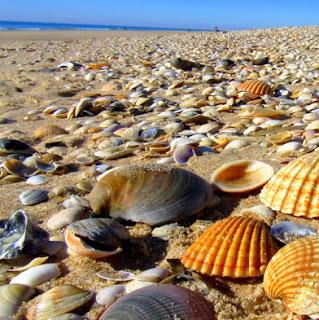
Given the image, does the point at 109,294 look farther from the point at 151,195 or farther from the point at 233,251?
the point at 151,195

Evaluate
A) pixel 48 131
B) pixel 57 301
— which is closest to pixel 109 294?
pixel 57 301

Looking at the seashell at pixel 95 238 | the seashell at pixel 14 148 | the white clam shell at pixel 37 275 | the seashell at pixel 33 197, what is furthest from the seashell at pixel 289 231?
the seashell at pixel 14 148

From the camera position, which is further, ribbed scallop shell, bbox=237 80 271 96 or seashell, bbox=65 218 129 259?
ribbed scallop shell, bbox=237 80 271 96

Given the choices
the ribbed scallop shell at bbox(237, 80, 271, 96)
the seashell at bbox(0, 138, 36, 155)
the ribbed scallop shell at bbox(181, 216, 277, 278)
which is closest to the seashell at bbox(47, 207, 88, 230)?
the ribbed scallop shell at bbox(181, 216, 277, 278)

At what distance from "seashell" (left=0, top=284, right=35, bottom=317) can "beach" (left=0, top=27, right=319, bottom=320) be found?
0.09ft

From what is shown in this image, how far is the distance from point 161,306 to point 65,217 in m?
0.94

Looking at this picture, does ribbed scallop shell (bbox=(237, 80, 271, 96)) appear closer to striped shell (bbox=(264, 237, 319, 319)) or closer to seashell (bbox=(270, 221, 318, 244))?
seashell (bbox=(270, 221, 318, 244))

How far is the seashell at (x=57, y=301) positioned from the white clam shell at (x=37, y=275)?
0.10m

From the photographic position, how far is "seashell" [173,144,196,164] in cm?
294

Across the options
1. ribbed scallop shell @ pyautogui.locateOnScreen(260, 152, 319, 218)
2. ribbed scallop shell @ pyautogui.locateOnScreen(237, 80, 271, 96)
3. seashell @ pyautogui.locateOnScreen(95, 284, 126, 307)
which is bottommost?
seashell @ pyautogui.locateOnScreen(95, 284, 126, 307)

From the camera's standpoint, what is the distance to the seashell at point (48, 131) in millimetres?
3987

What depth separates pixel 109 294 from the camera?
64.4 inches

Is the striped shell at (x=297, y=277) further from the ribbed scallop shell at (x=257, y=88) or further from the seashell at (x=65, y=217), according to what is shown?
the ribbed scallop shell at (x=257, y=88)

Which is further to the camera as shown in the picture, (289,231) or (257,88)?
(257,88)
